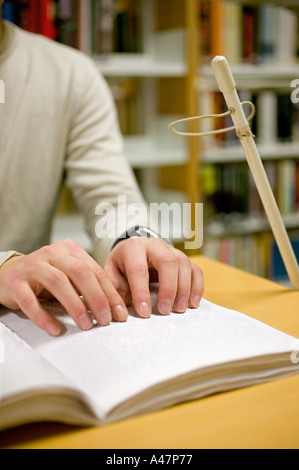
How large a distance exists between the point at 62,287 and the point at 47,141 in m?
0.65

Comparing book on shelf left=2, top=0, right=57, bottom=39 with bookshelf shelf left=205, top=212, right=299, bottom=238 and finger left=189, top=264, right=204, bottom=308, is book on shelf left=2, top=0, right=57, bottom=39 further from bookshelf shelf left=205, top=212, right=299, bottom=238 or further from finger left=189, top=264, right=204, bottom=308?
finger left=189, top=264, right=204, bottom=308

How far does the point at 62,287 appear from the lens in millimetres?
585

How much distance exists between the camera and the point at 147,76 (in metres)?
2.07

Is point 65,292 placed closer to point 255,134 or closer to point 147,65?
point 147,65

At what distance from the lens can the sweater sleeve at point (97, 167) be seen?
101 centimetres

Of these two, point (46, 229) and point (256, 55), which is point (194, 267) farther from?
point (256, 55)

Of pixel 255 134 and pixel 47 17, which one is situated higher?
pixel 47 17

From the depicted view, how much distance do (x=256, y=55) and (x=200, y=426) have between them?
7.00 ft

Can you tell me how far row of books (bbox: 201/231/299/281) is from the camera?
7.70ft

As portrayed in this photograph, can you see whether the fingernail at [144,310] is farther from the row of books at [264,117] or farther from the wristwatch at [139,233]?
the row of books at [264,117]

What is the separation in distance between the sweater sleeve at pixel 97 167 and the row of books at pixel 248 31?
1.07 m

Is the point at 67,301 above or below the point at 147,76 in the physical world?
below

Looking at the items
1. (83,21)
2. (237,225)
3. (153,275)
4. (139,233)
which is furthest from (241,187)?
(153,275)
